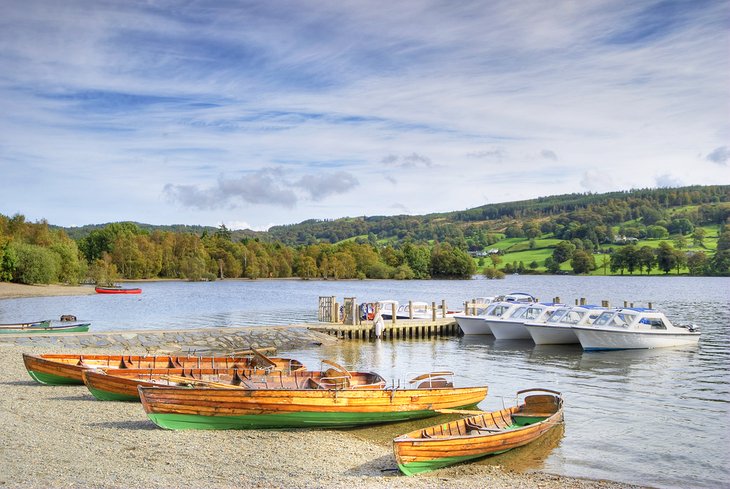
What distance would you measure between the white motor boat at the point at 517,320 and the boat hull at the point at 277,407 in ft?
81.3

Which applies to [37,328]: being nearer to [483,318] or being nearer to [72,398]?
[72,398]

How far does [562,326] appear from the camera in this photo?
135 feet

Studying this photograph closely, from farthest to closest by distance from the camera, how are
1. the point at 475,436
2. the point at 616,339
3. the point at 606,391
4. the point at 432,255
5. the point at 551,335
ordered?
the point at 432,255 → the point at 551,335 → the point at 616,339 → the point at 606,391 → the point at 475,436

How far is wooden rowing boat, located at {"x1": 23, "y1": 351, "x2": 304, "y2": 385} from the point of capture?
79.0ft

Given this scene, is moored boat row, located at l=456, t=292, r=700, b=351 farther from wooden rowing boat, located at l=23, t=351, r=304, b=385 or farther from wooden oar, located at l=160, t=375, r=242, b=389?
wooden oar, located at l=160, t=375, r=242, b=389

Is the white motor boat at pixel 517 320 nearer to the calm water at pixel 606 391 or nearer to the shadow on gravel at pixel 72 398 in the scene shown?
the calm water at pixel 606 391

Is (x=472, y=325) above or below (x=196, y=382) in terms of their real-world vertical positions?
below

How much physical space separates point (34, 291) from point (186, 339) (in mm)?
77949

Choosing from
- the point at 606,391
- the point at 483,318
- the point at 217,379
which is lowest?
the point at 606,391

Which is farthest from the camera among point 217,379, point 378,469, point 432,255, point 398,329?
point 432,255

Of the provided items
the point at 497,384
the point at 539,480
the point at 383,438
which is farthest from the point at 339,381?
the point at 497,384

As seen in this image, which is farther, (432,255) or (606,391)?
(432,255)

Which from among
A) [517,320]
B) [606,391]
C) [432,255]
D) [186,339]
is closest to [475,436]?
[606,391]

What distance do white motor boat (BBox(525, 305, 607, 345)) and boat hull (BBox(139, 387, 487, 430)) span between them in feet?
75.0
